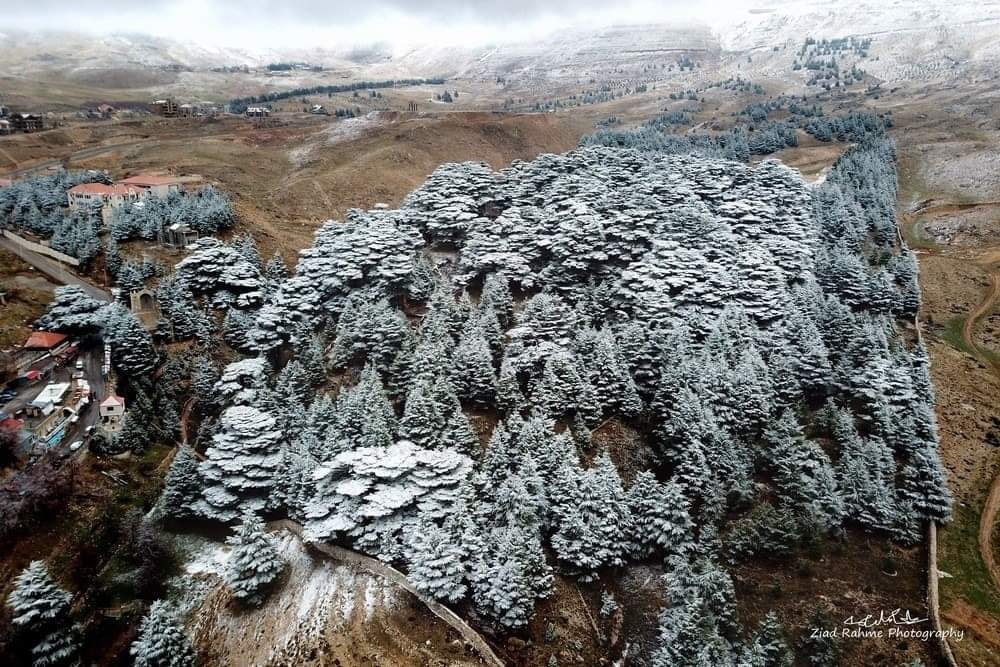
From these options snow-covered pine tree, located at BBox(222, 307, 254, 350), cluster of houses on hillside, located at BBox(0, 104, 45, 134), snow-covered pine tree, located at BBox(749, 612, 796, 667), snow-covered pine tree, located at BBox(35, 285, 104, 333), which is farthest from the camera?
cluster of houses on hillside, located at BBox(0, 104, 45, 134)

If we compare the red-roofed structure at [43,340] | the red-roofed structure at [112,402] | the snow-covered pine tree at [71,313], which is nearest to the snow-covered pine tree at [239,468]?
the red-roofed structure at [112,402]

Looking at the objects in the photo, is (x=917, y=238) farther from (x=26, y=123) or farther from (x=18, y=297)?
(x=26, y=123)

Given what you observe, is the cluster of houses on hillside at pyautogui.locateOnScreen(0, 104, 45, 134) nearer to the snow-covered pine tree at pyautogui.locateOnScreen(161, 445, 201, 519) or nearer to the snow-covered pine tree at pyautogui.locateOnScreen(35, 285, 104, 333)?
the snow-covered pine tree at pyautogui.locateOnScreen(35, 285, 104, 333)

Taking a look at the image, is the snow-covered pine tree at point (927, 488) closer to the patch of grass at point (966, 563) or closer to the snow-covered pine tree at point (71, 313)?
the patch of grass at point (966, 563)

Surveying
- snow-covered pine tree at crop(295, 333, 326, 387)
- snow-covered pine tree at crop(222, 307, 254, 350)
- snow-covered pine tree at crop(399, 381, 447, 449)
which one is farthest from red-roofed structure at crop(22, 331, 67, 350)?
snow-covered pine tree at crop(399, 381, 447, 449)

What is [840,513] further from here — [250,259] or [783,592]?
[250,259]

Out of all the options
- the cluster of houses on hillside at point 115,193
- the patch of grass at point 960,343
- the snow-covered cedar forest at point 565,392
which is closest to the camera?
the snow-covered cedar forest at point 565,392
